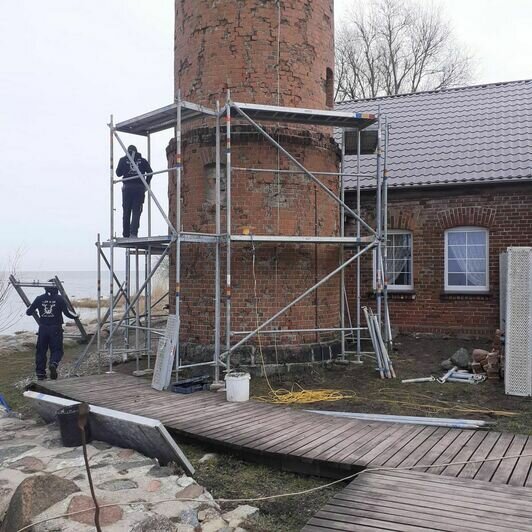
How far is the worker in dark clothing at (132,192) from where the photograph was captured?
10.8 m

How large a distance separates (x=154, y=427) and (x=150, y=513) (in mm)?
1109

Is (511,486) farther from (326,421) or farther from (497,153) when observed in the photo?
(497,153)

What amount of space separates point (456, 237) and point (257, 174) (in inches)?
221

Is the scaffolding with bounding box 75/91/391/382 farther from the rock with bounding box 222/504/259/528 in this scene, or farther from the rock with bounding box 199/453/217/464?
the rock with bounding box 222/504/259/528

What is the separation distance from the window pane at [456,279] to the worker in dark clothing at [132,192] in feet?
23.9

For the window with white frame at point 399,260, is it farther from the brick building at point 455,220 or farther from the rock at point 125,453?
the rock at point 125,453

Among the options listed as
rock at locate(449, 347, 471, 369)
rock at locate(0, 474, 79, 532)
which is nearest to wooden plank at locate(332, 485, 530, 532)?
rock at locate(0, 474, 79, 532)

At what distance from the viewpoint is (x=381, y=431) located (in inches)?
265

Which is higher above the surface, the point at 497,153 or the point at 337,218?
the point at 497,153

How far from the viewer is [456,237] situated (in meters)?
13.5

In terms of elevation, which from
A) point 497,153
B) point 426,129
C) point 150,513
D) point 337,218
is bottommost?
point 150,513

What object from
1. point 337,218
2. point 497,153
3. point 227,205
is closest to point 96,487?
point 227,205

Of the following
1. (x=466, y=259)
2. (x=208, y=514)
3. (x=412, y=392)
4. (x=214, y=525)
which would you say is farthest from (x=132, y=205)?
(x=466, y=259)

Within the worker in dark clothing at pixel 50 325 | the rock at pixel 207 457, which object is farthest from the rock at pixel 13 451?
the worker in dark clothing at pixel 50 325
